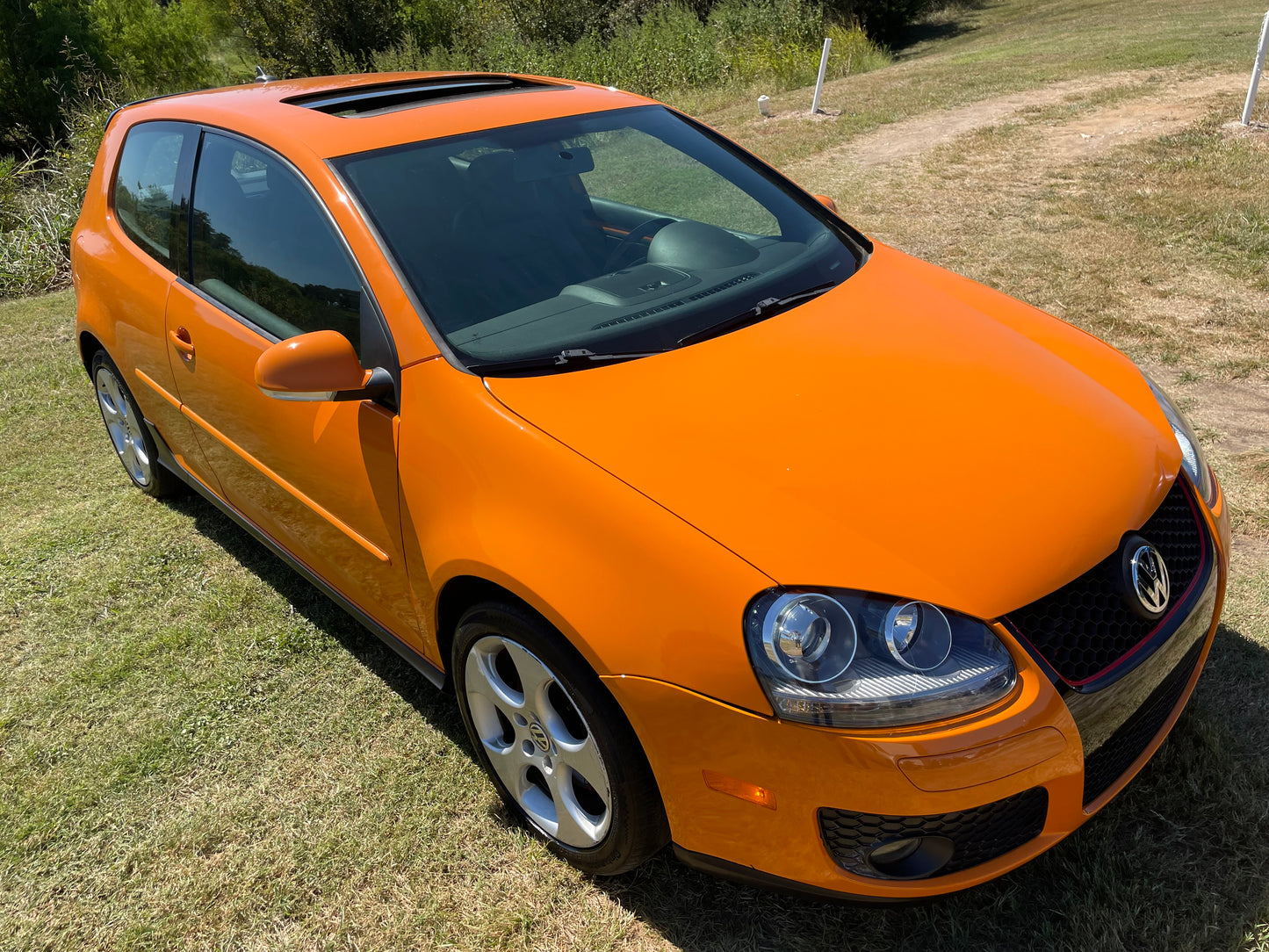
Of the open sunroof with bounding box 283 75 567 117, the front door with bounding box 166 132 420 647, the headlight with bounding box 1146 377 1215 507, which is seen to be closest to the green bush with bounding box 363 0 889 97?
the open sunroof with bounding box 283 75 567 117

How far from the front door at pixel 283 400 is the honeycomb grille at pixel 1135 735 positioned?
1.68m

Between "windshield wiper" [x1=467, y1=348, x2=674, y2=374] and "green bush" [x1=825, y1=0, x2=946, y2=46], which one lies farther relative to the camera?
"green bush" [x1=825, y1=0, x2=946, y2=46]

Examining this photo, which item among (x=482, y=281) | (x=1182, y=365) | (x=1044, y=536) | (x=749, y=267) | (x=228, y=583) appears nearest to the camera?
(x=1044, y=536)

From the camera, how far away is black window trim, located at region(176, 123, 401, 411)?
2.35 metres

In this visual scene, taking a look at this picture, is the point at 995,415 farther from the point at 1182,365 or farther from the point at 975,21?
the point at 975,21

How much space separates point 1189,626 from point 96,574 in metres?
3.90

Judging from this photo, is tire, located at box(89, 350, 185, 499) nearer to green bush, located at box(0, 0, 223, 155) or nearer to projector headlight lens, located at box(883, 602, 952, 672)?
projector headlight lens, located at box(883, 602, 952, 672)

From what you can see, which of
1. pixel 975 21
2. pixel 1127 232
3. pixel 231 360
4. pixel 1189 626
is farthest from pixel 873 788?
pixel 975 21

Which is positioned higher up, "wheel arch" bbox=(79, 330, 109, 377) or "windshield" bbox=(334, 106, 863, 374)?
"windshield" bbox=(334, 106, 863, 374)

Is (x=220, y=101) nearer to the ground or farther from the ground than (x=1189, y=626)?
farther from the ground

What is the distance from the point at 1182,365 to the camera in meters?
4.92

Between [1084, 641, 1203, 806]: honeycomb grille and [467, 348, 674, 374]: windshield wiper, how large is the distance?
1.35 metres

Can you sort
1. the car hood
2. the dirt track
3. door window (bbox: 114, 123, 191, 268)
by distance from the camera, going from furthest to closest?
the dirt track < door window (bbox: 114, 123, 191, 268) < the car hood

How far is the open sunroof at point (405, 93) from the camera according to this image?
297cm
